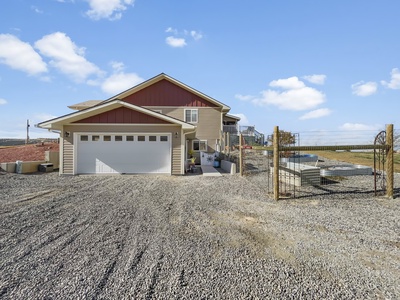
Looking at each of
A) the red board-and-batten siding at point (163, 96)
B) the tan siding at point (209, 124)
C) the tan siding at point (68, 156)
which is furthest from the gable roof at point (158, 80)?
the tan siding at point (68, 156)

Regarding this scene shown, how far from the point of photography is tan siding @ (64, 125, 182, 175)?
38.9 ft

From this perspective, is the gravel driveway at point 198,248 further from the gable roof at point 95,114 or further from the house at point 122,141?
the gable roof at point 95,114

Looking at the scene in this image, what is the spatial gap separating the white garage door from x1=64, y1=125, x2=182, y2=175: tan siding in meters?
0.27

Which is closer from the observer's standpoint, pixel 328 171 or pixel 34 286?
pixel 34 286

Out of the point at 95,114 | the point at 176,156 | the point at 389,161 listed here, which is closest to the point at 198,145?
the point at 176,156

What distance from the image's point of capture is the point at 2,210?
5738 mm

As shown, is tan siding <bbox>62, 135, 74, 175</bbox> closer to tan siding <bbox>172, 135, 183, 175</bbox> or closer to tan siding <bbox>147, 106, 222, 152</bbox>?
tan siding <bbox>172, 135, 183, 175</bbox>

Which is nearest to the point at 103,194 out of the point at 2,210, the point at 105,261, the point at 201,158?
the point at 2,210

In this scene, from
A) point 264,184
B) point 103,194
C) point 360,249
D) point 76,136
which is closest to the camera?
point 360,249

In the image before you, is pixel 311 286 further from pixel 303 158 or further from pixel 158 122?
pixel 303 158

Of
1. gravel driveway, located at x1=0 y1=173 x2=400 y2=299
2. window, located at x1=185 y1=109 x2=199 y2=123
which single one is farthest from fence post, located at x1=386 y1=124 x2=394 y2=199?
window, located at x1=185 y1=109 x2=199 y2=123

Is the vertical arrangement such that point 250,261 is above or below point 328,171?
below

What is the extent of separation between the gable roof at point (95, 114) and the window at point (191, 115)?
807 cm

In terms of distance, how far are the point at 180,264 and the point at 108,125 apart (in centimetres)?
1024
